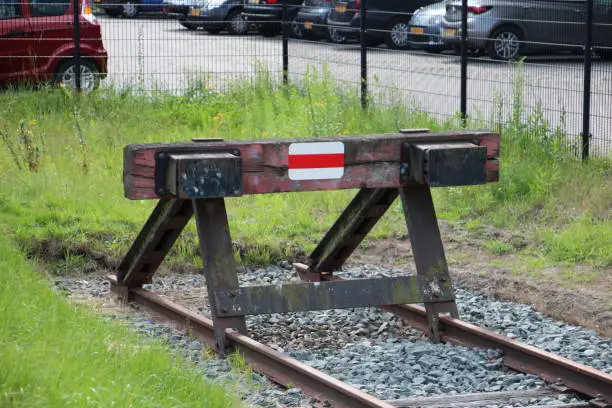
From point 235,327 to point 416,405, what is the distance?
1585mm

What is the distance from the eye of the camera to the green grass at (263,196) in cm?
1005

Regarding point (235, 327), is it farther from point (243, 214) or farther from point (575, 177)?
point (575, 177)

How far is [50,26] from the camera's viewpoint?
57.0ft

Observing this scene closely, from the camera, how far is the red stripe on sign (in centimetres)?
736

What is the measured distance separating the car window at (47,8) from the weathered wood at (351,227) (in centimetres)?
991

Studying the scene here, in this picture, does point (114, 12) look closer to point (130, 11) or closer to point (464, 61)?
point (130, 11)

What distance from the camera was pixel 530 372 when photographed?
6.74 metres

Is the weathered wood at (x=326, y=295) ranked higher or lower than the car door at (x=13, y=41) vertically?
lower

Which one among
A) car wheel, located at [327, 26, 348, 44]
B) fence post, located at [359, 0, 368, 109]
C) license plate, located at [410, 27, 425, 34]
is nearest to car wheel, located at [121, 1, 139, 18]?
car wheel, located at [327, 26, 348, 44]

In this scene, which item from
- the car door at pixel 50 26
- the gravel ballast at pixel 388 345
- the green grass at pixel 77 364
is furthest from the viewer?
the car door at pixel 50 26

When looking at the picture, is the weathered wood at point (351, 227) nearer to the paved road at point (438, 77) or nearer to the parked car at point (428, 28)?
the paved road at point (438, 77)

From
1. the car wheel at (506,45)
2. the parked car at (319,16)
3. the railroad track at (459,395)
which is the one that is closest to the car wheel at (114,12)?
the parked car at (319,16)

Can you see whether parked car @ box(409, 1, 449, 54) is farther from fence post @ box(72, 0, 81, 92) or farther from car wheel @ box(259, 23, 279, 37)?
fence post @ box(72, 0, 81, 92)

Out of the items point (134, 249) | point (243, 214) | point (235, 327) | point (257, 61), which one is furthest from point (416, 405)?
point (257, 61)
